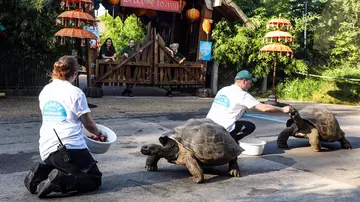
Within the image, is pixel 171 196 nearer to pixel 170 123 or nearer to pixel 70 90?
pixel 70 90

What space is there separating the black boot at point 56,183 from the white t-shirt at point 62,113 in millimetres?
299

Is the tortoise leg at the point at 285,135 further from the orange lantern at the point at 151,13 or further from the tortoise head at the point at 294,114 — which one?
the orange lantern at the point at 151,13

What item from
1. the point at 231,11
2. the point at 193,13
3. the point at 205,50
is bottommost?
the point at 205,50

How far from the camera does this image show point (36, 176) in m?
4.06

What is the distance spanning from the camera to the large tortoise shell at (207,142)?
4812 mm

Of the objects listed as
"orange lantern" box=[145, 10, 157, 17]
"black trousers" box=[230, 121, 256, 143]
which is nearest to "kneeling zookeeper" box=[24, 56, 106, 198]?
"black trousers" box=[230, 121, 256, 143]

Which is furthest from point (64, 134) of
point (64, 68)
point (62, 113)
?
point (64, 68)

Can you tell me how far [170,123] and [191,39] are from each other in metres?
9.01

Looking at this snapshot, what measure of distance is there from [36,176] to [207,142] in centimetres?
198

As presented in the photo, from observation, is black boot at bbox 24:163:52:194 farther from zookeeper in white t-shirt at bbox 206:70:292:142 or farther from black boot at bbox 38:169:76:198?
zookeeper in white t-shirt at bbox 206:70:292:142

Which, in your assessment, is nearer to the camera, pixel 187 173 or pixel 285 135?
pixel 187 173

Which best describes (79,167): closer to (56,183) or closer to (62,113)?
(56,183)

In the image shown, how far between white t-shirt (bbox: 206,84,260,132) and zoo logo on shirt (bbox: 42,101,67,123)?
2332 mm

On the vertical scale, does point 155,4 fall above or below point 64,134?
above
